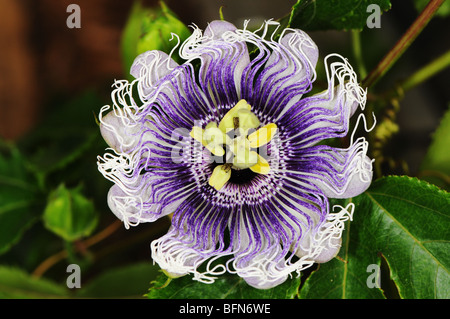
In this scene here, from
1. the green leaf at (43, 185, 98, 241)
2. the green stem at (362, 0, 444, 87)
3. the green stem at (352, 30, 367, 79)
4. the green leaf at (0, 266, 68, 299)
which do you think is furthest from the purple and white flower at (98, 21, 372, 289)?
the green leaf at (0, 266, 68, 299)

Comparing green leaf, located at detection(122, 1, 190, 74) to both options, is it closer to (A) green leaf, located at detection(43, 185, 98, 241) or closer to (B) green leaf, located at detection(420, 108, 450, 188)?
(A) green leaf, located at detection(43, 185, 98, 241)

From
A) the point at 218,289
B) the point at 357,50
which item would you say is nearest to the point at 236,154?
the point at 218,289

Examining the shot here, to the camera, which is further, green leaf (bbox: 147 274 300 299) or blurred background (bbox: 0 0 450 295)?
blurred background (bbox: 0 0 450 295)

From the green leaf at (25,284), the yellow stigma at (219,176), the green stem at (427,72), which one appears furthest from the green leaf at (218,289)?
the green stem at (427,72)

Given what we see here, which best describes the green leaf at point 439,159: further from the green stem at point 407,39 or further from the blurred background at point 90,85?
the green stem at point 407,39

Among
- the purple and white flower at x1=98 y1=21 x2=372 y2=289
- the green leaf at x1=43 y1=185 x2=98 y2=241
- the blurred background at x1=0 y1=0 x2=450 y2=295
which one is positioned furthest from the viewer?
the blurred background at x1=0 y1=0 x2=450 y2=295

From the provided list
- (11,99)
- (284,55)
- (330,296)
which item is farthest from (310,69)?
(11,99)
